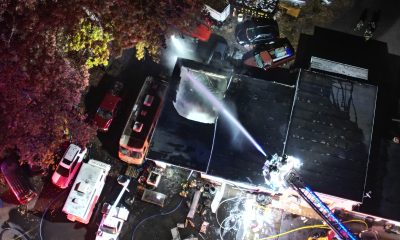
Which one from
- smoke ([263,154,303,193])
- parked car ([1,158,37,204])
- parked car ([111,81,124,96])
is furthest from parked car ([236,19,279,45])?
parked car ([1,158,37,204])

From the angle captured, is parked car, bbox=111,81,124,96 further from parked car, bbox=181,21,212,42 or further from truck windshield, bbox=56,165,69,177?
truck windshield, bbox=56,165,69,177

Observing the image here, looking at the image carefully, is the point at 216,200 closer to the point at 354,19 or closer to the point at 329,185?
the point at 329,185

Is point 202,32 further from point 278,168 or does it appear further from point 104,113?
point 278,168

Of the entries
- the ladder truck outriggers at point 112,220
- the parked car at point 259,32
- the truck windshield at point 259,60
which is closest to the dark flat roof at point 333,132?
the truck windshield at point 259,60

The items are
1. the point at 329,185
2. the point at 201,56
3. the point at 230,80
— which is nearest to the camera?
the point at 329,185

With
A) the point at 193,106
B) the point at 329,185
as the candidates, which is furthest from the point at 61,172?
the point at 329,185

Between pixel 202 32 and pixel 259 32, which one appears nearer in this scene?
pixel 259 32

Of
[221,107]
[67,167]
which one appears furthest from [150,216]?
[221,107]
